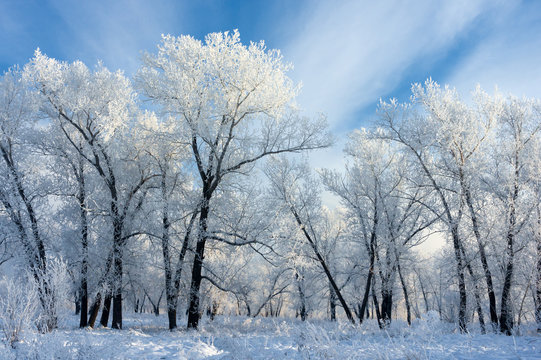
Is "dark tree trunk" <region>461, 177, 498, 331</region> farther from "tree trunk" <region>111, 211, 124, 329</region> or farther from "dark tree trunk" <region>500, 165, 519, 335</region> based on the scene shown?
"tree trunk" <region>111, 211, 124, 329</region>

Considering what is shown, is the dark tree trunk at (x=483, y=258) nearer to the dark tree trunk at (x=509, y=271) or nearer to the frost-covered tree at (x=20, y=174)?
the dark tree trunk at (x=509, y=271)

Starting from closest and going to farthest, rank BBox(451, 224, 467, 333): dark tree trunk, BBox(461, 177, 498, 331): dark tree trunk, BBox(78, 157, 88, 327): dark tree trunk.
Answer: BBox(461, 177, 498, 331): dark tree trunk, BBox(78, 157, 88, 327): dark tree trunk, BBox(451, 224, 467, 333): dark tree trunk

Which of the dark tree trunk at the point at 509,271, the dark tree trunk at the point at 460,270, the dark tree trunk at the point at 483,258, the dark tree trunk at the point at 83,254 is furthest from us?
the dark tree trunk at the point at 460,270

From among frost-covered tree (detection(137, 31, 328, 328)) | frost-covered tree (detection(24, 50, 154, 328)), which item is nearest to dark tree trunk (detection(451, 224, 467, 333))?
frost-covered tree (detection(137, 31, 328, 328))

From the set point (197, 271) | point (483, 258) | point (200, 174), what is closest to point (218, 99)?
point (200, 174)

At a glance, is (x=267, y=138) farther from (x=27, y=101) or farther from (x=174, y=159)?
(x=27, y=101)

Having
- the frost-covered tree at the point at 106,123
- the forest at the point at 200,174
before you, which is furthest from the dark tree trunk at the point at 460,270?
the frost-covered tree at the point at 106,123

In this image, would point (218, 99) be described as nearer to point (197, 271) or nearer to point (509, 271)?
point (197, 271)

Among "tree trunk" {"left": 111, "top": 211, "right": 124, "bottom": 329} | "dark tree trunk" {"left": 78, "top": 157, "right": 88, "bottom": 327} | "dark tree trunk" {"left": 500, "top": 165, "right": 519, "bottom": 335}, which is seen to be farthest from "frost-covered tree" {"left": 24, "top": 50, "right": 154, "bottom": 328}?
"dark tree trunk" {"left": 500, "top": 165, "right": 519, "bottom": 335}

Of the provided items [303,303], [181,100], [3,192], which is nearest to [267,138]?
[181,100]

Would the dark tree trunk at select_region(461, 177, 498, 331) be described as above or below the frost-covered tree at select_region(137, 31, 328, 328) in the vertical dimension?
below

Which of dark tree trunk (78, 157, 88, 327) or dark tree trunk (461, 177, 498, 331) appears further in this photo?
dark tree trunk (78, 157, 88, 327)

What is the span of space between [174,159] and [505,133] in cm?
1366

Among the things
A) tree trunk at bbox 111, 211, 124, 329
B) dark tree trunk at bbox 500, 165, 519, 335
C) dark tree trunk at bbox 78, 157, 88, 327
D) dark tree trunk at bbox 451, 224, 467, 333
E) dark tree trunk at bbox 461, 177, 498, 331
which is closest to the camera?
dark tree trunk at bbox 500, 165, 519, 335
